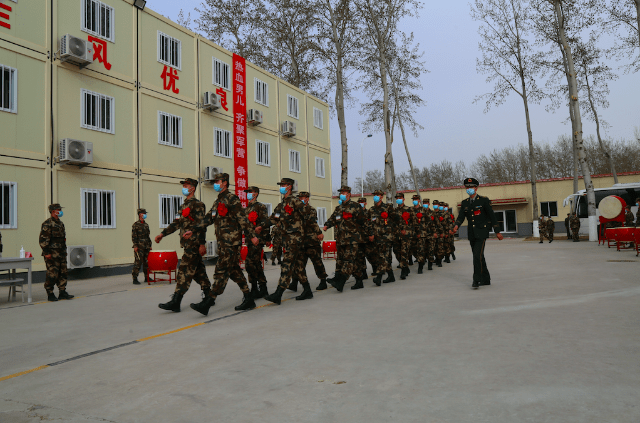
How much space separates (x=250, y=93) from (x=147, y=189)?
9294 mm

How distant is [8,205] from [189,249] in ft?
30.8

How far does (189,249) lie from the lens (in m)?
7.61

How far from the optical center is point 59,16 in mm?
15492

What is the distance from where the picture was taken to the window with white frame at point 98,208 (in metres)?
15.8

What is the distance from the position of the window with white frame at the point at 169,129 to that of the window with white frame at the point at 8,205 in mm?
6383

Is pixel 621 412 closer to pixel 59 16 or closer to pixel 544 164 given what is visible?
pixel 59 16

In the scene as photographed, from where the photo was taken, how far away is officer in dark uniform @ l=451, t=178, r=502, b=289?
362 inches

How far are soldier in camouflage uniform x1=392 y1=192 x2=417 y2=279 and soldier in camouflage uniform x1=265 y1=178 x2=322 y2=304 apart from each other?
330cm

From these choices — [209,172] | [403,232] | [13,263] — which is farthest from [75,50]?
[403,232]

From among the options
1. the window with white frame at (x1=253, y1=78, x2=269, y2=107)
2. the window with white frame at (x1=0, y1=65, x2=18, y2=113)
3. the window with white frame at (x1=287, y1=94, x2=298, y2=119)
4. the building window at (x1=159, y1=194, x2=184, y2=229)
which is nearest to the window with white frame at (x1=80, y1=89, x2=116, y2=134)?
the window with white frame at (x1=0, y1=65, x2=18, y2=113)

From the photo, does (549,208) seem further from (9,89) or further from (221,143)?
(9,89)

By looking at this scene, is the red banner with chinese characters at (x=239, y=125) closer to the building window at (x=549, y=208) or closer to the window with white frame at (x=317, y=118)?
the window with white frame at (x=317, y=118)

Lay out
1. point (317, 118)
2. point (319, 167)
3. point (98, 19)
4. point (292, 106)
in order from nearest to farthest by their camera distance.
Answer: point (98, 19), point (292, 106), point (319, 167), point (317, 118)

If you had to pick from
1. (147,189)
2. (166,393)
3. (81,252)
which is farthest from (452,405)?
(147,189)
